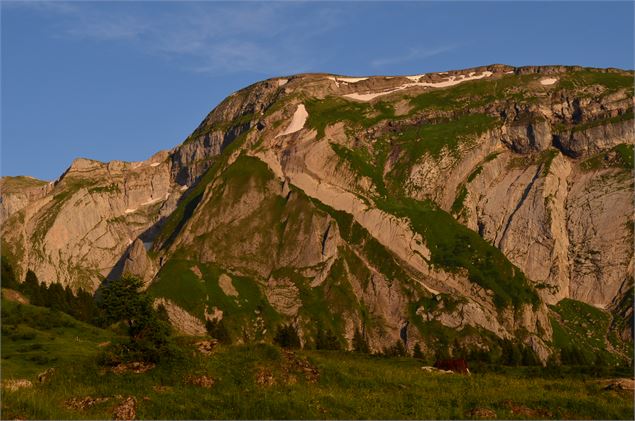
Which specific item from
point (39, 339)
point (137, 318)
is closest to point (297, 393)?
point (137, 318)

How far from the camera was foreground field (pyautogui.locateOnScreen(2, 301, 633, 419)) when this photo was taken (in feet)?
180

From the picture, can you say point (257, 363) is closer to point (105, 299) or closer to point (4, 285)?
point (105, 299)

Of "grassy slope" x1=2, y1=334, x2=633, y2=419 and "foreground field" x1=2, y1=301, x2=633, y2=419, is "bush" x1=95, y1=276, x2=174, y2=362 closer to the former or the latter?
"foreground field" x1=2, y1=301, x2=633, y2=419

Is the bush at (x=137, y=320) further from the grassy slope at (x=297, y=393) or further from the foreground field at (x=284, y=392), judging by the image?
the grassy slope at (x=297, y=393)

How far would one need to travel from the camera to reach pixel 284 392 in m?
58.3

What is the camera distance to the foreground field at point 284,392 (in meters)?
54.9

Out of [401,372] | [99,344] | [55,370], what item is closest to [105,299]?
[99,344]

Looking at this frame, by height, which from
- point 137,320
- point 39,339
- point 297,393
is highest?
point 137,320

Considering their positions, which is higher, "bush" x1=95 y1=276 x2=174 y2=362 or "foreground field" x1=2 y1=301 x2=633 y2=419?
"bush" x1=95 y1=276 x2=174 y2=362

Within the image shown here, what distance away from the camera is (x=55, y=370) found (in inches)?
2437

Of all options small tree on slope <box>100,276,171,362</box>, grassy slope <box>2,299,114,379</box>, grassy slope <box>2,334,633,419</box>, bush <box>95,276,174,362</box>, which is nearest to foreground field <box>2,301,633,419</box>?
grassy slope <box>2,334,633,419</box>

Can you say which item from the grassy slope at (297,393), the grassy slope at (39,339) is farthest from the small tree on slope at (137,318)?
the grassy slope at (39,339)

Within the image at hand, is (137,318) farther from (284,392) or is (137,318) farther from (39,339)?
(284,392)

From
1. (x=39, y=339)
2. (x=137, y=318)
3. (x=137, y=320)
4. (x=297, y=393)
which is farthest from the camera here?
(x=39, y=339)
